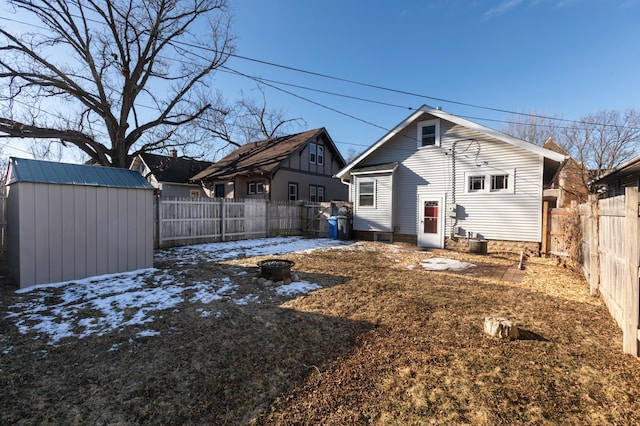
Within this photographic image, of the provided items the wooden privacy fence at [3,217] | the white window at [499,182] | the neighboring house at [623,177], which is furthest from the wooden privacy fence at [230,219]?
the neighboring house at [623,177]

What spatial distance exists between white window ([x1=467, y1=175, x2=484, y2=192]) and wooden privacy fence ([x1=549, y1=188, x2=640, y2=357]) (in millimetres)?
5324

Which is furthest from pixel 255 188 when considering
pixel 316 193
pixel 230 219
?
pixel 230 219

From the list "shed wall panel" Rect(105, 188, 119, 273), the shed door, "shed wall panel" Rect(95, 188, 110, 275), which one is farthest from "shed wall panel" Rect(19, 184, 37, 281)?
the shed door

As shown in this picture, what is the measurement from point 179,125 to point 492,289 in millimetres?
19169

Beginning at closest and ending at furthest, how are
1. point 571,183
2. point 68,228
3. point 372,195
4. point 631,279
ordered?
point 631,279, point 68,228, point 372,195, point 571,183

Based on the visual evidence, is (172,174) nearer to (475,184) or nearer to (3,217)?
(3,217)

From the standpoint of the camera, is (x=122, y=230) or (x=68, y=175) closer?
(x=68, y=175)

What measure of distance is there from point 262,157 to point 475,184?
42.4 feet

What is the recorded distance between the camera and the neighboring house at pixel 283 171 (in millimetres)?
17516

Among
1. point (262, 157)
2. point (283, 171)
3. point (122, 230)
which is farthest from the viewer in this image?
point (262, 157)

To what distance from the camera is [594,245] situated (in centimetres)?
529

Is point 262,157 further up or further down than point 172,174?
further up

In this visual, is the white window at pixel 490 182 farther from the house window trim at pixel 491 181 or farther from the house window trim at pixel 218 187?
the house window trim at pixel 218 187

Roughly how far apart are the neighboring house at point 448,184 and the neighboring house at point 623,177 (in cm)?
191
